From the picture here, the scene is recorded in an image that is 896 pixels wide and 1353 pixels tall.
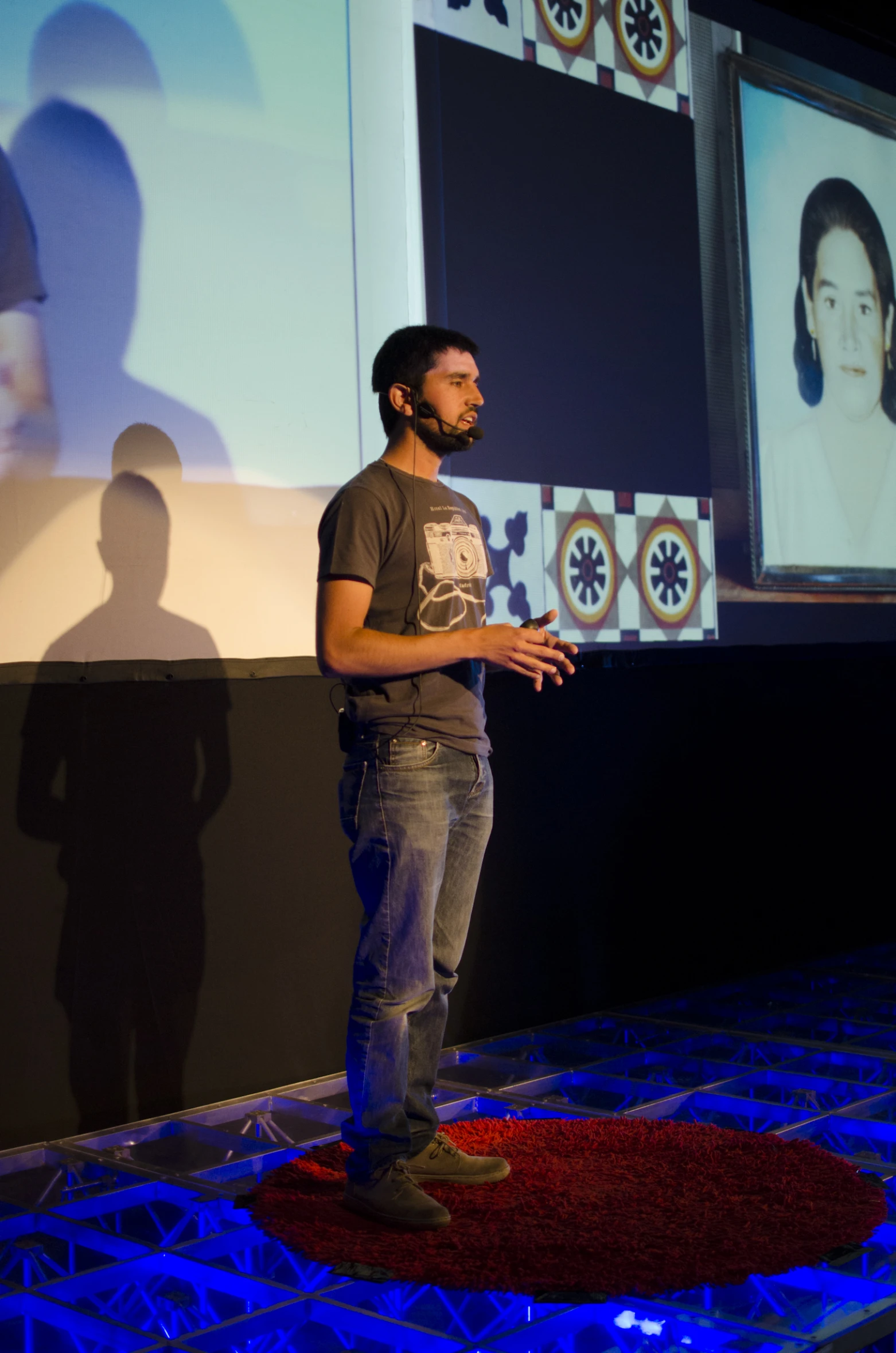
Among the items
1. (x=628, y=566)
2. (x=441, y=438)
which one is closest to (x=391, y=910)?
(x=441, y=438)

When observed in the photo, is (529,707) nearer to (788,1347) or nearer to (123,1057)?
(123,1057)

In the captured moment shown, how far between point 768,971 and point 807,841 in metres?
0.46

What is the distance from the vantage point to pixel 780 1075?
296 centimetres

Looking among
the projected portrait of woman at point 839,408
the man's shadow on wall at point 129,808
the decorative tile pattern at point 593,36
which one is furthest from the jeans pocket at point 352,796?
the projected portrait of woman at point 839,408

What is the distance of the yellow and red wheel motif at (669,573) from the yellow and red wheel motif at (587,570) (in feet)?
0.48

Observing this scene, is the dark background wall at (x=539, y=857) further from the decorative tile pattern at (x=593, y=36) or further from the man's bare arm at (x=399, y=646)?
the decorative tile pattern at (x=593, y=36)

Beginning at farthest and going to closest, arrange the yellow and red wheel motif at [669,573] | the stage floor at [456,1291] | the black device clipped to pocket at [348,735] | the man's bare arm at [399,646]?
the yellow and red wheel motif at [669,573] < the black device clipped to pocket at [348,735] < the man's bare arm at [399,646] < the stage floor at [456,1291]

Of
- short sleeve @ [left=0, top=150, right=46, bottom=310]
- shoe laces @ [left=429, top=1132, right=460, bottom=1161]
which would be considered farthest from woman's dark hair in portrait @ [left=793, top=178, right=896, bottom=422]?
shoe laces @ [left=429, top=1132, right=460, bottom=1161]

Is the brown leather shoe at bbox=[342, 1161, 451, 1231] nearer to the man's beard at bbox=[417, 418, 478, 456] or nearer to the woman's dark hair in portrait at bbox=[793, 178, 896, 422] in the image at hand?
Answer: the man's beard at bbox=[417, 418, 478, 456]

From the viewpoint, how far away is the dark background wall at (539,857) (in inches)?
106

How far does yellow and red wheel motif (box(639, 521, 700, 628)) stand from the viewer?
3.83 meters

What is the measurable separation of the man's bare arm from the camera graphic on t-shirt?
169mm

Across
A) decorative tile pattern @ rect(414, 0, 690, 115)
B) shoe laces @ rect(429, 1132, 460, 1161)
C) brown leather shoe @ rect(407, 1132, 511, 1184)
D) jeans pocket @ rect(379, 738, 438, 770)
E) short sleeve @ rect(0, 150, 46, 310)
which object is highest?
decorative tile pattern @ rect(414, 0, 690, 115)

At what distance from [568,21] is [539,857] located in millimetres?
2343
